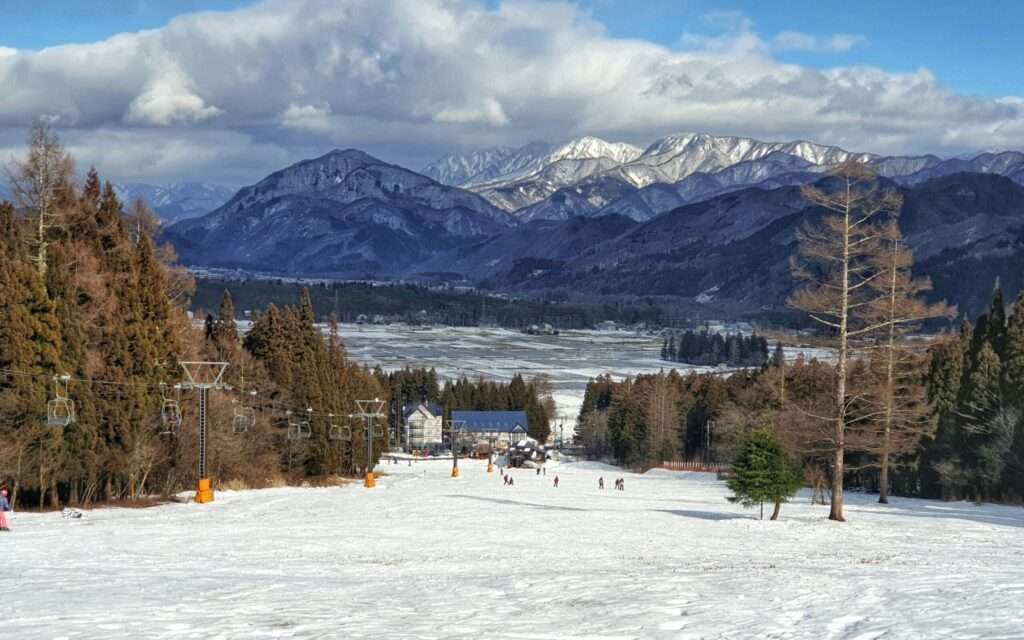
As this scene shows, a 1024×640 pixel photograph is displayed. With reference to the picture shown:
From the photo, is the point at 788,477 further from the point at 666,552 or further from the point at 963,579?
the point at 963,579

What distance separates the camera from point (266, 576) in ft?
62.0

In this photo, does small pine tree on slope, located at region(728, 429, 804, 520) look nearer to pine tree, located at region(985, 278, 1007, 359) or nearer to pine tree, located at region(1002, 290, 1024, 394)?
pine tree, located at region(1002, 290, 1024, 394)

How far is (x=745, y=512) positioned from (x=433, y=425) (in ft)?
434

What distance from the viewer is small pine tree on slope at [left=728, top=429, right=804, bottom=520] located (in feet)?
110

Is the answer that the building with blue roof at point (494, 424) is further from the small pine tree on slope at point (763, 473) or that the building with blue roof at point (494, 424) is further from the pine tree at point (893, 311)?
the small pine tree on slope at point (763, 473)

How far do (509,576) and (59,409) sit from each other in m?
23.3

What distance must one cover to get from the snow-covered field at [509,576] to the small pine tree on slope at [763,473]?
126cm

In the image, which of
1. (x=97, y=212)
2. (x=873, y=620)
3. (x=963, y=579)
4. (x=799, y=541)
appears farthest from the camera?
(x=97, y=212)

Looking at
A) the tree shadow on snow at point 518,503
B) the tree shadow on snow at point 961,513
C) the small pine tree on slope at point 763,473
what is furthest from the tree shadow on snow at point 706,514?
the tree shadow on snow at point 961,513

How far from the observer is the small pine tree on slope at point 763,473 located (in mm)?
33656

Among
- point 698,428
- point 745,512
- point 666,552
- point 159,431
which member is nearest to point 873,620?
point 666,552

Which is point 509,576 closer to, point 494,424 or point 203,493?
point 203,493

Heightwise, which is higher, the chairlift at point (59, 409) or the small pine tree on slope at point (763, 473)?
the chairlift at point (59, 409)

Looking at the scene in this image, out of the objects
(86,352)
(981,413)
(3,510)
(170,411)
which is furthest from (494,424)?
(3,510)
